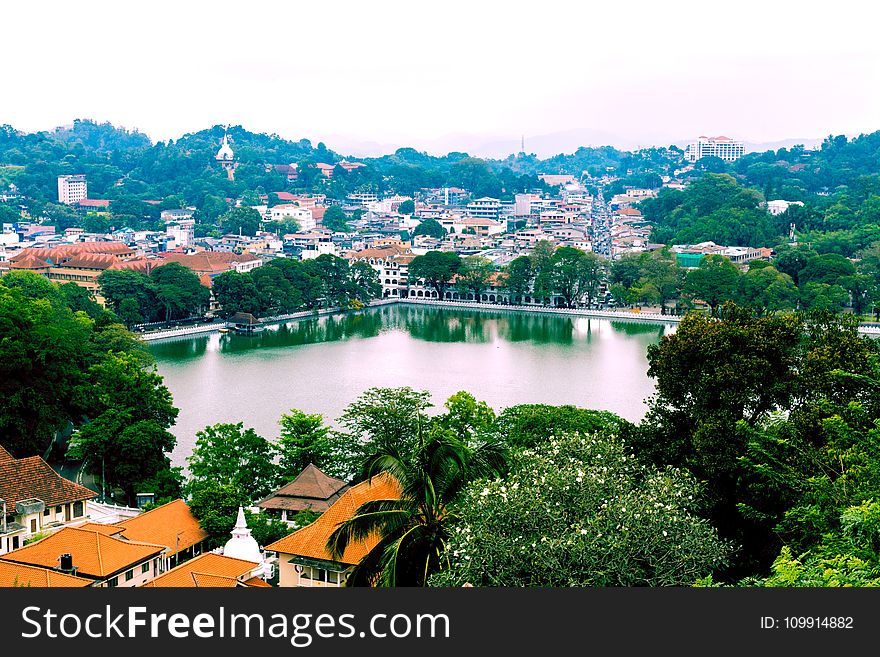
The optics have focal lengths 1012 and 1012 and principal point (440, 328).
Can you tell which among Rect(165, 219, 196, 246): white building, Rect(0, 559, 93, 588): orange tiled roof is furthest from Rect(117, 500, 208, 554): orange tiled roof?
Rect(165, 219, 196, 246): white building

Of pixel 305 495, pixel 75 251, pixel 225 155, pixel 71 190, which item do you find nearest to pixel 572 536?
A: pixel 305 495

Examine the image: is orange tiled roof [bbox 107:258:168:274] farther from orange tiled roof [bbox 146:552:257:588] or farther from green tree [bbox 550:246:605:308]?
orange tiled roof [bbox 146:552:257:588]

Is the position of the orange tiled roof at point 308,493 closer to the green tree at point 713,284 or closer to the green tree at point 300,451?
the green tree at point 300,451

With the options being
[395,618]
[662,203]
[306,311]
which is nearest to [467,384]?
[306,311]

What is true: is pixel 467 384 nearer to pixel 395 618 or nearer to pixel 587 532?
pixel 587 532

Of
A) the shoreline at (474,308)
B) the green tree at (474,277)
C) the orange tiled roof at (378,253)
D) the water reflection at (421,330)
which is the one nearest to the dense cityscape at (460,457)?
the shoreline at (474,308)

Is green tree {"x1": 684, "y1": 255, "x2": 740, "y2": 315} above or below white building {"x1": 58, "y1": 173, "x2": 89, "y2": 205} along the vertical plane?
below

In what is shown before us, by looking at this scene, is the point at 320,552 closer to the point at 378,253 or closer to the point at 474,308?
the point at 474,308
